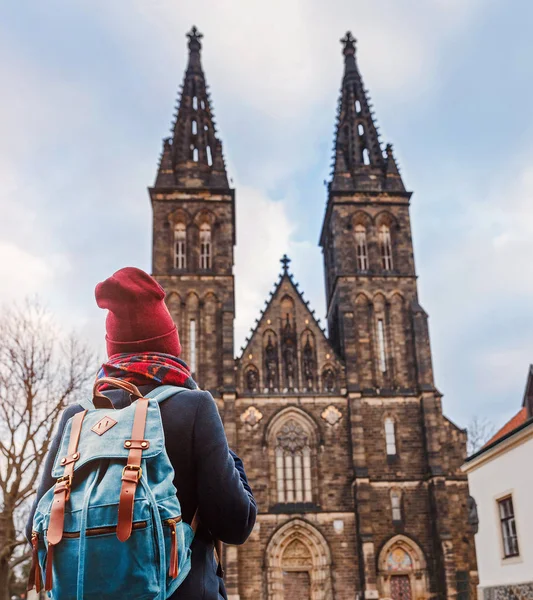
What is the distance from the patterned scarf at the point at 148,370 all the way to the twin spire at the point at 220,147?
3252cm

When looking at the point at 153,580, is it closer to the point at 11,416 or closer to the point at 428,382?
the point at 11,416

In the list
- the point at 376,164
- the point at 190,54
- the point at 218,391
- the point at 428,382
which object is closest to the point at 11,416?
the point at 218,391

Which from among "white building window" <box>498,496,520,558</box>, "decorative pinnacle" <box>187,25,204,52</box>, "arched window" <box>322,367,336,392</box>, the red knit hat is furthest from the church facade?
the red knit hat

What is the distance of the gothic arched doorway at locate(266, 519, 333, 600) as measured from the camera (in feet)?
93.8

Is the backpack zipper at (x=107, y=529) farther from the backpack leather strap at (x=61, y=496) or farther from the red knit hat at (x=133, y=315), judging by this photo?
the red knit hat at (x=133, y=315)

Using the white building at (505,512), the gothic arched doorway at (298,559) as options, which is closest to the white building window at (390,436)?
the gothic arched doorway at (298,559)

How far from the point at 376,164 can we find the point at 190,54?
1247 cm

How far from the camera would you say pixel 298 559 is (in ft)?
94.8

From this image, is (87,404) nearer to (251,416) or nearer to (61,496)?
(61,496)

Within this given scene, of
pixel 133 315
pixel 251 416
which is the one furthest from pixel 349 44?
pixel 133 315

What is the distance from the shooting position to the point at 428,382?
3102 centimetres

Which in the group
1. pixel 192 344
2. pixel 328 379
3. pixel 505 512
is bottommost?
pixel 505 512

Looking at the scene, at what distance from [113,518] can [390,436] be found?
2955cm

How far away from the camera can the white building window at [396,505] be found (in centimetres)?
2939
